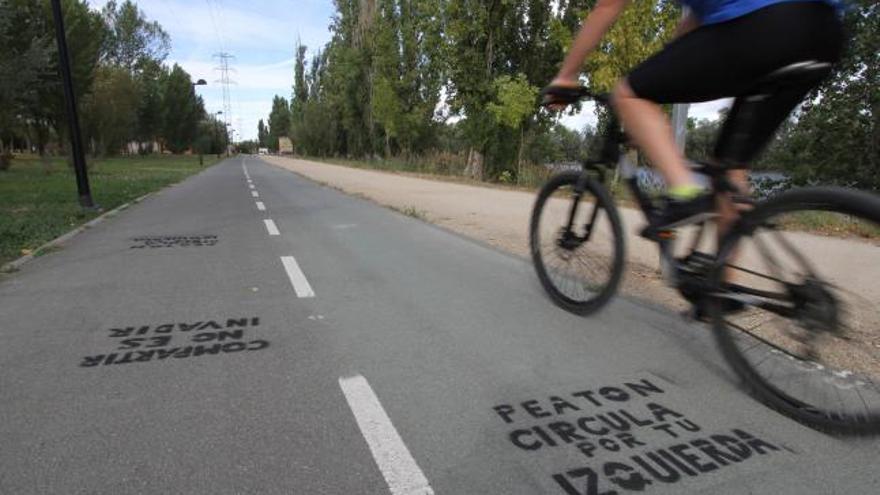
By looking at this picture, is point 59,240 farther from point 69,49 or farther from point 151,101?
point 151,101

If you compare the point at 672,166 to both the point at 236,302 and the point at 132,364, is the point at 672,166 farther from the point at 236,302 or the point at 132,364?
Answer: the point at 236,302

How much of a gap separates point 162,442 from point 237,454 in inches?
→ 15.4

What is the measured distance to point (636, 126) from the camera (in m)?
2.97

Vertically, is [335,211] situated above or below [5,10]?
below

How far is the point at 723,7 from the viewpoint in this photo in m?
2.58

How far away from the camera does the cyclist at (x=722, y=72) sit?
95.8 inches

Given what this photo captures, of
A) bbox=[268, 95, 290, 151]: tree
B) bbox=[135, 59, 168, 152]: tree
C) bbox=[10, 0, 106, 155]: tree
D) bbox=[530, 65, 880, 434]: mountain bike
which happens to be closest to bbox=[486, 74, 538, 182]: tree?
bbox=[530, 65, 880, 434]: mountain bike

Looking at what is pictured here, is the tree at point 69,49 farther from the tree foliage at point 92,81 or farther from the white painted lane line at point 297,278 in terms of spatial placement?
the white painted lane line at point 297,278

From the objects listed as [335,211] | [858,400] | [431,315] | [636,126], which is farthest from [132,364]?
[335,211]

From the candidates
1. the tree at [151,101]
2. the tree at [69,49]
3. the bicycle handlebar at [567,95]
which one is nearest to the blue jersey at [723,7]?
the bicycle handlebar at [567,95]

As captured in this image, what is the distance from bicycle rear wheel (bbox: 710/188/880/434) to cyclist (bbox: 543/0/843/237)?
0.77ft

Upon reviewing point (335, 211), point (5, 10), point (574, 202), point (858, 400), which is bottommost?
point (335, 211)

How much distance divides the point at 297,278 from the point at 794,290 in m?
4.64

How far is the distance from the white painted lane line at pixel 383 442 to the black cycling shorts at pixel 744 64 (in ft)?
6.33
